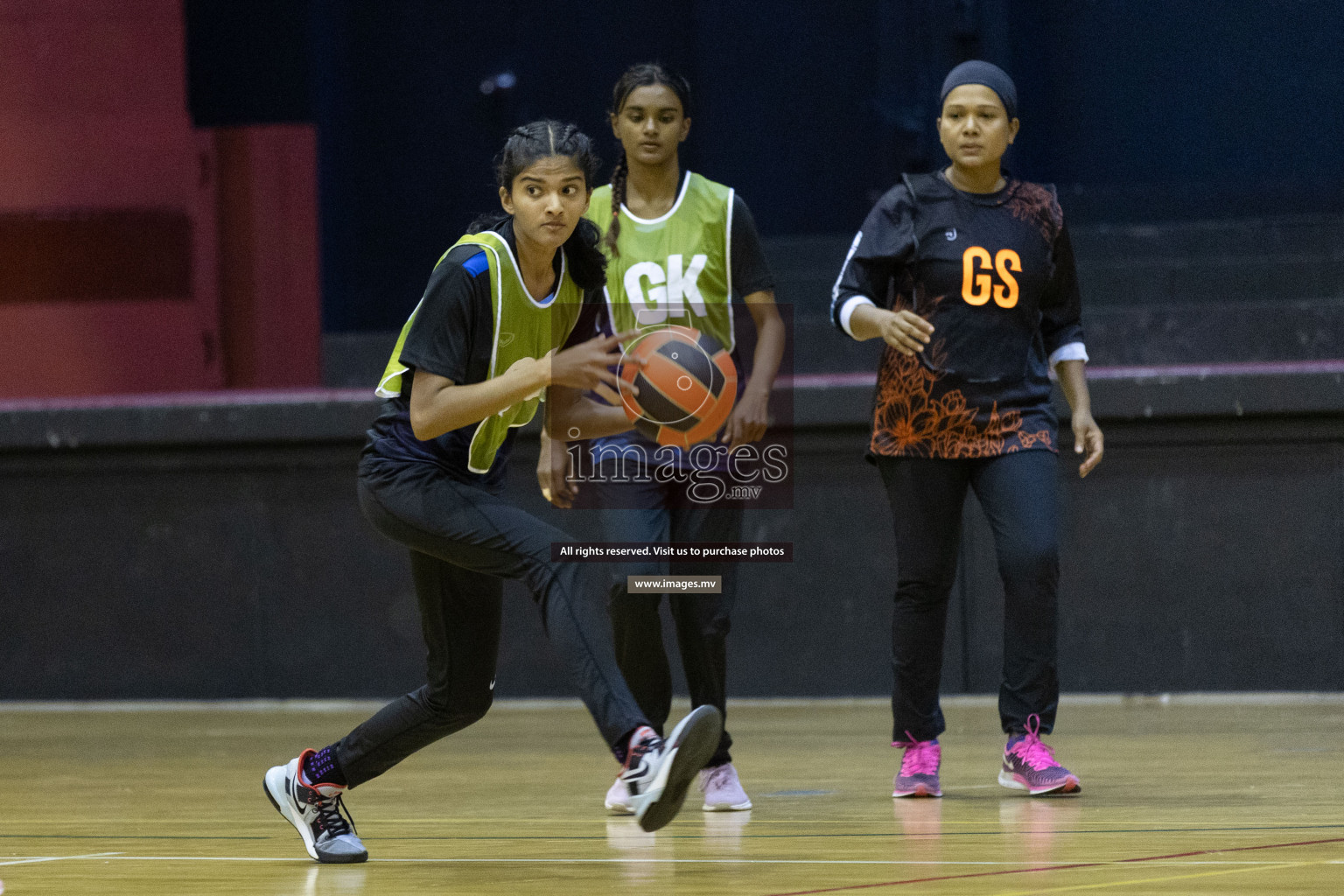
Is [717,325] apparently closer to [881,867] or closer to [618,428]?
[618,428]

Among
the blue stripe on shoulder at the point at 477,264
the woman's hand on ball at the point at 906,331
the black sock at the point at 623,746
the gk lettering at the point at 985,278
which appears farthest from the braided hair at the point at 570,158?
the gk lettering at the point at 985,278

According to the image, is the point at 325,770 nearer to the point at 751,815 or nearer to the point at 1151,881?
the point at 751,815

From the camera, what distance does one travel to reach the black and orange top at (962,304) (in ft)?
12.2

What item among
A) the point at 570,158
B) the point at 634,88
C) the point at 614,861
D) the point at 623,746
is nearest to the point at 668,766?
the point at 623,746

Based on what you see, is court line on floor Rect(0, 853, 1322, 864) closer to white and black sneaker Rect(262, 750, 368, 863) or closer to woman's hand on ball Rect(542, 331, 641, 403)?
white and black sneaker Rect(262, 750, 368, 863)

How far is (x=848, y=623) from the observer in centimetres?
582

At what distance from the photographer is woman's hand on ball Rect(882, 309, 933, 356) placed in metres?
3.54

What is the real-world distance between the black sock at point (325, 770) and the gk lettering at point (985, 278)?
1634 mm

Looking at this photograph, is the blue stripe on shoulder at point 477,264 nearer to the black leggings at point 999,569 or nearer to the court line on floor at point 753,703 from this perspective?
the black leggings at point 999,569

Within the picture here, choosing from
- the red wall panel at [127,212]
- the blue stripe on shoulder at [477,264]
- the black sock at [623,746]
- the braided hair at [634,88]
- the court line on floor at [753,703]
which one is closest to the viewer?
the black sock at [623,746]

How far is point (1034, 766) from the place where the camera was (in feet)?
12.1

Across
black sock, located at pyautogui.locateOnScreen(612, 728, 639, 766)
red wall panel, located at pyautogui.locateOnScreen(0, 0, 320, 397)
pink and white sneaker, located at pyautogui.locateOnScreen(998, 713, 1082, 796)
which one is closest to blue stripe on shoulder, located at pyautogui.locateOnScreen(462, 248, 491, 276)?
black sock, located at pyautogui.locateOnScreen(612, 728, 639, 766)

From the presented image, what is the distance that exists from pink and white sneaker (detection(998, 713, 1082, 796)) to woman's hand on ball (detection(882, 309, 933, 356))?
2.75 feet

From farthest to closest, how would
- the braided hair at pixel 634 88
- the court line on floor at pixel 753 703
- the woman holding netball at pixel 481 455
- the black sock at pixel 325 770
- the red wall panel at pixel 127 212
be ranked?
1. the red wall panel at pixel 127 212
2. the court line on floor at pixel 753 703
3. the braided hair at pixel 634 88
4. the black sock at pixel 325 770
5. the woman holding netball at pixel 481 455
